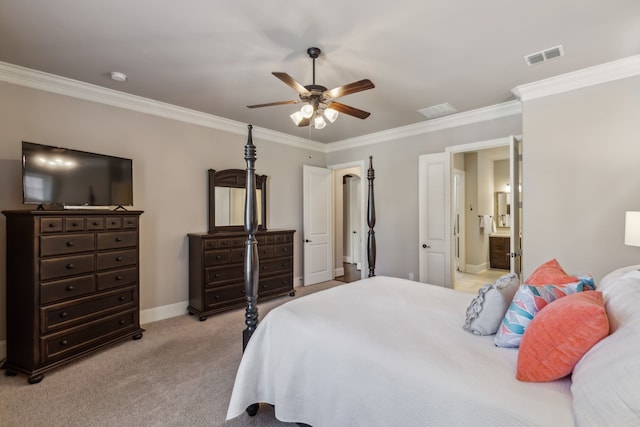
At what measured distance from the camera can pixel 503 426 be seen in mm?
1060

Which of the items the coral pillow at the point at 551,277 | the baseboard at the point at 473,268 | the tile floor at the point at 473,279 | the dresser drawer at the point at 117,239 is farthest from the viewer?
the baseboard at the point at 473,268

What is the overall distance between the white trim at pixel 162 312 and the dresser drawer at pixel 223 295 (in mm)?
446

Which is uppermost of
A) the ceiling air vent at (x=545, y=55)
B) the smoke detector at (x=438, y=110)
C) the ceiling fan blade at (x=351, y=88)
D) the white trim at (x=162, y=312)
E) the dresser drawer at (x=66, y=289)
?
the ceiling air vent at (x=545, y=55)

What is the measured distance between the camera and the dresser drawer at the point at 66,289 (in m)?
2.49

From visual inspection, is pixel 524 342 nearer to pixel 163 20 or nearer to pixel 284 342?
pixel 284 342

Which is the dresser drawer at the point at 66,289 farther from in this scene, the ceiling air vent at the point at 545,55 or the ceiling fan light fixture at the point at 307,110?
the ceiling air vent at the point at 545,55

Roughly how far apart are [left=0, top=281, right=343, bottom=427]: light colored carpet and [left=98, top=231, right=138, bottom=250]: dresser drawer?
99cm

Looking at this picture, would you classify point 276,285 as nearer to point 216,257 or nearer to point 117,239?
point 216,257

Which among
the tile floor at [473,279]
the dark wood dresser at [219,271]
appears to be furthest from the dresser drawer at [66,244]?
the tile floor at [473,279]

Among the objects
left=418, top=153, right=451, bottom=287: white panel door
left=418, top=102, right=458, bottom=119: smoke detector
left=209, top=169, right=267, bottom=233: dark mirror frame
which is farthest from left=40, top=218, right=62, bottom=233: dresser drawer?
left=418, top=153, right=451, bottom=287: white panel door

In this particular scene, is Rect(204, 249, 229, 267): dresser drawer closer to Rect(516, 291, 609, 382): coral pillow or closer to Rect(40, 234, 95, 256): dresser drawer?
Rect(40, 234, 95, 256): dresser drawer

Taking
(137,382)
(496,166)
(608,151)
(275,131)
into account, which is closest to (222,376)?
(137,382)

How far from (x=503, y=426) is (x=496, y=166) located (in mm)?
7378

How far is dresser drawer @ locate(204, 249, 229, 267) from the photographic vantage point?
3820 millimetres
